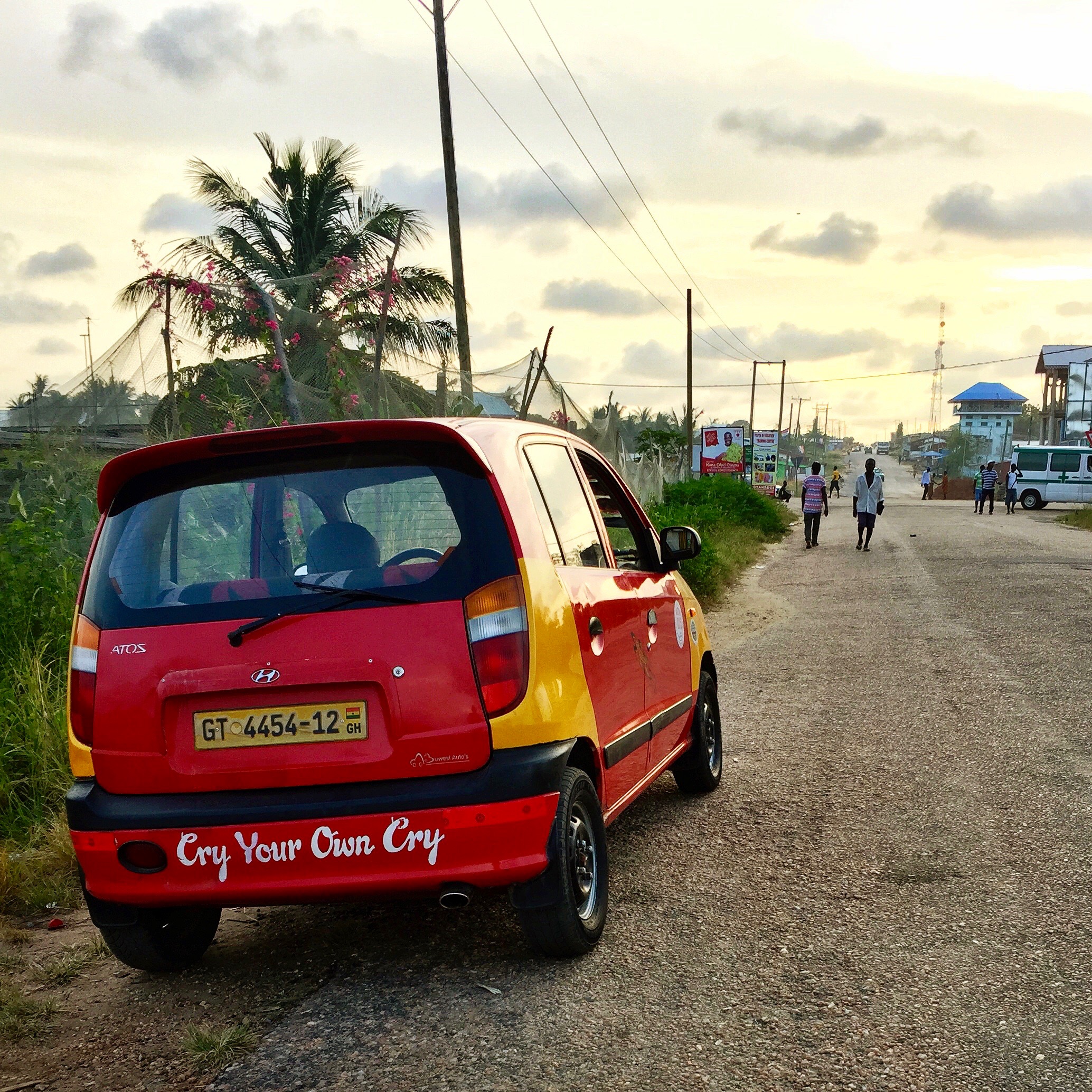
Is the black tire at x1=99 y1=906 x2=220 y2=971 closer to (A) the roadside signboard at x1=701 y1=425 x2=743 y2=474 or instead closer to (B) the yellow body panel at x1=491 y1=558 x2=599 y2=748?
(B) the yellow body panel at x1=491 y1=558 x2=599 y2=748

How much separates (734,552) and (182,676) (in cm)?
1753

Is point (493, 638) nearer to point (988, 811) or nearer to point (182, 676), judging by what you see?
point (182, 676)

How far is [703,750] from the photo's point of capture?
237 inches

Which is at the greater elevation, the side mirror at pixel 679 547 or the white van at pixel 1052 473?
the side mirror at pixel 679 547

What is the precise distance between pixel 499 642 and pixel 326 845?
76cm

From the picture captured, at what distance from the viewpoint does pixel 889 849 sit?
508 centimetres

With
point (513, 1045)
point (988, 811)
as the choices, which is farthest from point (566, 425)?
point (513, 1045)

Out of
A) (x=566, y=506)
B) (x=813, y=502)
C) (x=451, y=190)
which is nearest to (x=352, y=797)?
(x=566, y=506)

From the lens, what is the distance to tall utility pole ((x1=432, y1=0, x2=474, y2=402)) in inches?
640

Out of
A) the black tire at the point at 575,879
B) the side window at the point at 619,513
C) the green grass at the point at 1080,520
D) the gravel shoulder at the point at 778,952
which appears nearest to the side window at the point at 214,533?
the black tire at the point at 575,879

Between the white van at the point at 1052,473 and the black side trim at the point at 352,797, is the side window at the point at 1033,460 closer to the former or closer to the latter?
the white van at the point at 1052,473

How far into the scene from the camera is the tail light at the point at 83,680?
376cm

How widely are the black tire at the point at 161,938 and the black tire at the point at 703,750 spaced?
250 cm

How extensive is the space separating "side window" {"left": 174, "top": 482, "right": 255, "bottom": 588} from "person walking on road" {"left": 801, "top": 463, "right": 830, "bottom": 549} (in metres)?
21.2
